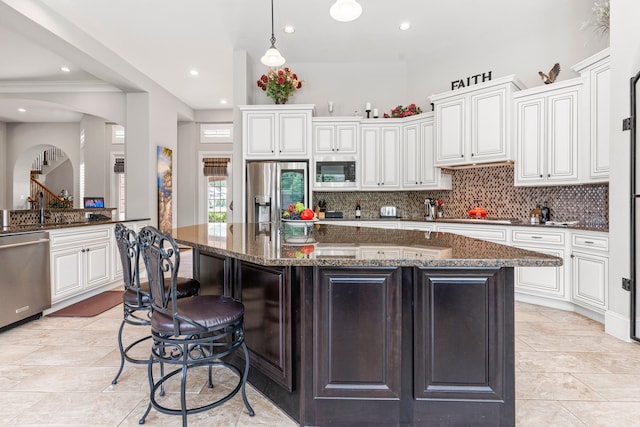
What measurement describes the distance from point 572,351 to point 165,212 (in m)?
6.39

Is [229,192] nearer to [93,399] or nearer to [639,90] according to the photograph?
[93,399]

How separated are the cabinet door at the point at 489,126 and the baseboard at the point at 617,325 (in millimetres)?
1885

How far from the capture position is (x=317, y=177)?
5.05 metres

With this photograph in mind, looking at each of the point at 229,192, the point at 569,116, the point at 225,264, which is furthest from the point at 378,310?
the point at 229,192

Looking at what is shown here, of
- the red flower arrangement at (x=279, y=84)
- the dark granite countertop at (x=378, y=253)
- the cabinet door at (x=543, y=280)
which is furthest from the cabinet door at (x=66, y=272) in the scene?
the cabinet door at (x=543, y=280)

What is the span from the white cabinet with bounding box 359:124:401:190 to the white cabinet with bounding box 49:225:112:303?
11.5 ft

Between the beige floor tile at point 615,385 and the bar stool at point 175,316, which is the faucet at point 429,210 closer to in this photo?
the beige floor tile at point 615,385

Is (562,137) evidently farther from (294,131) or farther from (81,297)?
(81,297)

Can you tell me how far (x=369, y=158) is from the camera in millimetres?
5109

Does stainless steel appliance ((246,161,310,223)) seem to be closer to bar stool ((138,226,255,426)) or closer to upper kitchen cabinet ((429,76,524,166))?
upper kitchen cabinet ((429,76,524,166))

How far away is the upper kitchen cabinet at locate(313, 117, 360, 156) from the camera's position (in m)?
5.00

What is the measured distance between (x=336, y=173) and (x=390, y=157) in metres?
0.82

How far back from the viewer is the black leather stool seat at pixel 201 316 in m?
1.61

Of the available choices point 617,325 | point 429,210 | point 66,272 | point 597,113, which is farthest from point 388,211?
point 66,272
